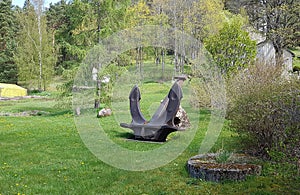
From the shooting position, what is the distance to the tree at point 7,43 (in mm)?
37938

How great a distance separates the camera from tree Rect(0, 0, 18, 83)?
37938 mm

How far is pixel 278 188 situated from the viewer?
245 inches

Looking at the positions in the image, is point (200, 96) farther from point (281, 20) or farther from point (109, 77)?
point (281, 20)

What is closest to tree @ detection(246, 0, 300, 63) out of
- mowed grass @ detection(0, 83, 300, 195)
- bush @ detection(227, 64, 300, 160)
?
mowed grass @ detection(0, 83, 300, 195)

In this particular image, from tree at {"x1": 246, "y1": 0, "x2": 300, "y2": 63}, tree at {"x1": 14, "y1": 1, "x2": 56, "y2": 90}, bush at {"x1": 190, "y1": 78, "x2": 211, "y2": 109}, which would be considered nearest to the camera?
bush at {"x1": 190, "y1": 78, "x2": 211, "y2": 109}

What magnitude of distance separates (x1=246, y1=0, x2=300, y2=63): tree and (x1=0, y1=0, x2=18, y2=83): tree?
25.4 meters

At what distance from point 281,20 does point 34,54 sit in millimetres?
23186

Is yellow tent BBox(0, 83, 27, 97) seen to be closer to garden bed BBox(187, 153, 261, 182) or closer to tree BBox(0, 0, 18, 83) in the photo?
tree BBox(0, 0, 18, 83)

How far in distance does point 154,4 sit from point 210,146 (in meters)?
27.9

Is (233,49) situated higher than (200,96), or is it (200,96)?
(233,49)

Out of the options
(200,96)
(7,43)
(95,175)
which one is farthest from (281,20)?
(7,43)

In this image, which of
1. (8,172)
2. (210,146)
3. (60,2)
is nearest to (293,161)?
(210,146)

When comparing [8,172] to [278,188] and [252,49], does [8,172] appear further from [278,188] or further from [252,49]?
[252,49]

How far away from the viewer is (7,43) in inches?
1547
